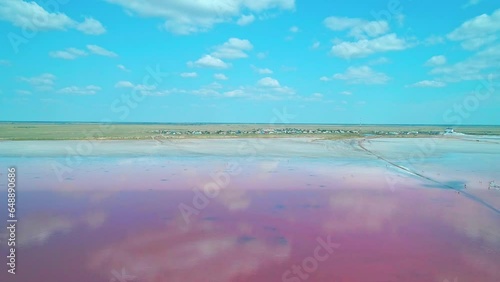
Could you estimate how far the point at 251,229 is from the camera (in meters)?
9.13

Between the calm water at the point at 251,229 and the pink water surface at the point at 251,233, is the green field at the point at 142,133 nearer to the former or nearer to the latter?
the calm water at the point at 251,229

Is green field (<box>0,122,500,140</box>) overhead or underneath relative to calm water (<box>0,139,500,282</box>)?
overhead

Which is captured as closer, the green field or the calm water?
the calm water

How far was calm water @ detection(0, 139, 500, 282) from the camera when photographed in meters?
6.73

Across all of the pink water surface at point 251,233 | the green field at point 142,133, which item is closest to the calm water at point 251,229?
the pink water surface at point 251,233

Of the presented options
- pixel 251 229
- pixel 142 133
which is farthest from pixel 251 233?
pixel 142 133

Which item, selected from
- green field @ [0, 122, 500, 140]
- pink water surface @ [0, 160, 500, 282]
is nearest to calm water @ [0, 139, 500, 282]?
pink water surface @ [0, 160, 500, 282]

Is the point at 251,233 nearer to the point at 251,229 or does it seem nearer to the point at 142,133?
the point at 251,229

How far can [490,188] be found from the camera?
585 inches

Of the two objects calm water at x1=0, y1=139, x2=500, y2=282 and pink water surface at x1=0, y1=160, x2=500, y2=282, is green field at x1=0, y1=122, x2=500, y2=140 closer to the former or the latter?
calm water at x1=0, y1=139, x2=500, y2=282

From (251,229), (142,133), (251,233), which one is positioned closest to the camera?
(251,233)

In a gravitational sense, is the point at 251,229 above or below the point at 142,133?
below

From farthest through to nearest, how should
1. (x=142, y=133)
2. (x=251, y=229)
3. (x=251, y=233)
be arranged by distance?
1. (x=142, y=133)
2. (x=251, y=229)
3. (x=251, y=233)

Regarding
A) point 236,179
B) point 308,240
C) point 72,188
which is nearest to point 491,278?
point 308,240
